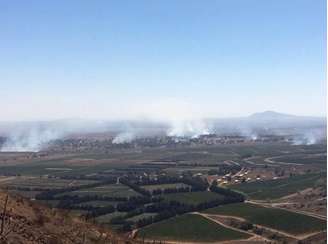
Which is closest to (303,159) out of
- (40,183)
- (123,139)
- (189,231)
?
(40,183)

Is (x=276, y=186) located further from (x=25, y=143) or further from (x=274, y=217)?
(x=25, y=143)

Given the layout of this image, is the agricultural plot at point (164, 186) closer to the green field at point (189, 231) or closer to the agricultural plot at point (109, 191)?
the agricultural plot at point (109, 191)

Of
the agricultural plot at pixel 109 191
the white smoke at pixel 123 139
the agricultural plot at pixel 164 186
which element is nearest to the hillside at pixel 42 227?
the agricultural plot at pixel 109 191

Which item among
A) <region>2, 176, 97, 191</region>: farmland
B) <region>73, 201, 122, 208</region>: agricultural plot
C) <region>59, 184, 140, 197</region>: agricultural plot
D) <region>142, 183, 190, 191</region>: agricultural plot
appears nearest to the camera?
<region>73, 201, 122, 208</region>: agricultural plot

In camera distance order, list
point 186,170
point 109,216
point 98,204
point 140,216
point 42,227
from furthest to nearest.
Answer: point 186,170
point 98,204
point 140,216
point 109,216
point 42,227

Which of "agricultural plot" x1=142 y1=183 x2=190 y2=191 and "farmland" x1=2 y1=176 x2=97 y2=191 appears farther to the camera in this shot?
"farmland" x1=2 y1=176 x2=97 y2=191

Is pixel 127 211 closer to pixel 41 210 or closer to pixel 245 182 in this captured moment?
pixel 245 182

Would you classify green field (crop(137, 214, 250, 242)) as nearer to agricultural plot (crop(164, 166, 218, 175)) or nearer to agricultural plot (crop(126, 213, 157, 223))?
agricultural plot (crop(126, 213, 157, 223))

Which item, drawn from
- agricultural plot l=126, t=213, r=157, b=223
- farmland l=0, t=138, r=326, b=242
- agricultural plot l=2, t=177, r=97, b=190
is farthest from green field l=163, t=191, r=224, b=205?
agricultural plot l=2, t=177, r=97, b=190
